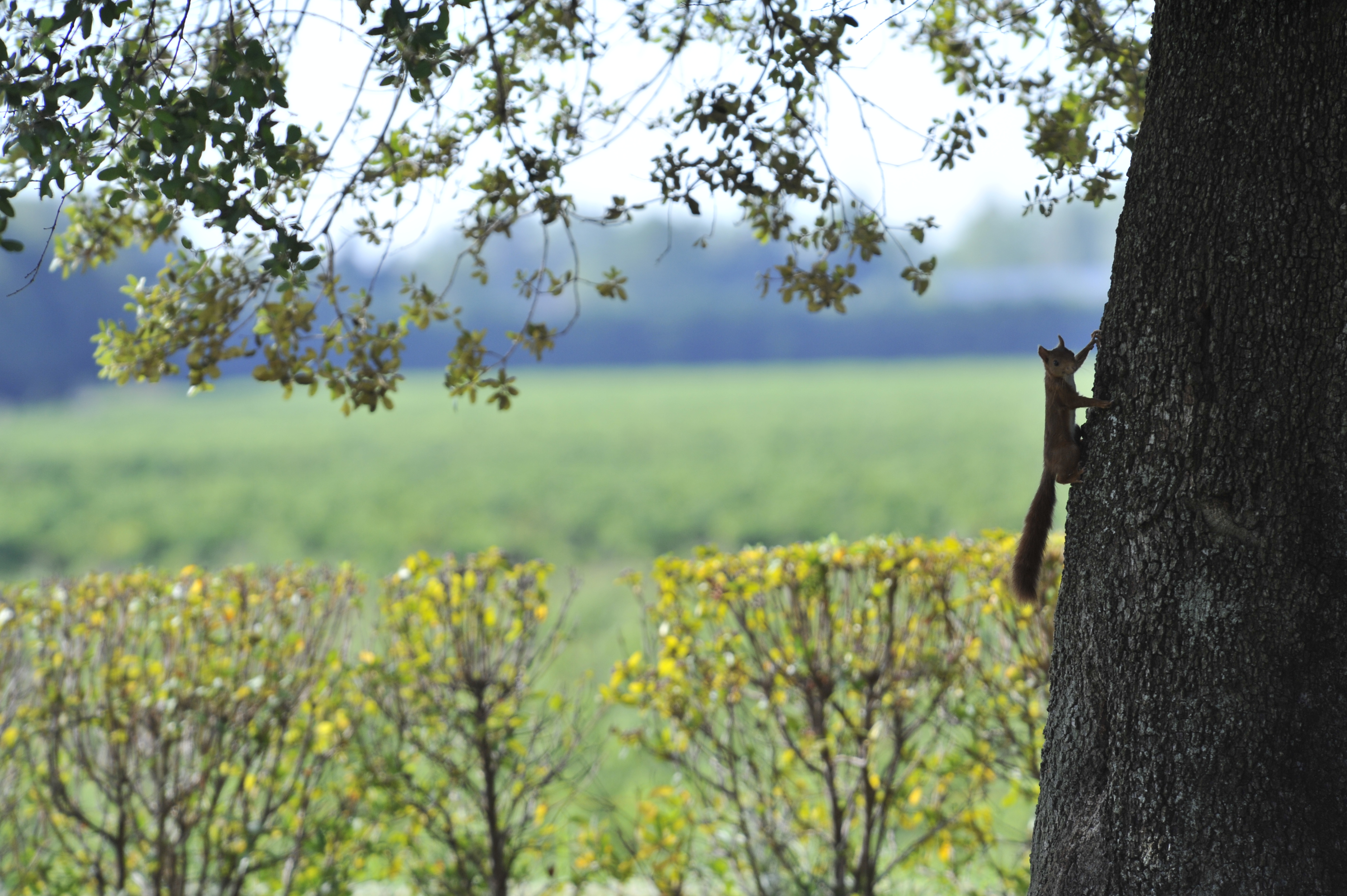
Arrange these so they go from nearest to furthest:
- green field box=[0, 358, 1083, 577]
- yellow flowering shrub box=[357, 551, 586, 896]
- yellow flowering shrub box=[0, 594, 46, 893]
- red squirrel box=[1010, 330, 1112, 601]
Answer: red squirrel box=[1010, 330, 1112, 601] → yellow flowering shrub box=[0, 594, 46, 893] → yellow flowering shrub box=[357, 551, 586, 896] → green field box=[0, 358, 1083, 577]

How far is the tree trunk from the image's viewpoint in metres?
1.98

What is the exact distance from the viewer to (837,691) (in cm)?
398

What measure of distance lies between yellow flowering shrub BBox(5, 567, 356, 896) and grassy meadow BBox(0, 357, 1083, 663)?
24.4ft

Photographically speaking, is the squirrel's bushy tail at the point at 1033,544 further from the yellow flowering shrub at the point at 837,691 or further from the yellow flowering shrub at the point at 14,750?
the yellow flowering shrub at the point at 14,750

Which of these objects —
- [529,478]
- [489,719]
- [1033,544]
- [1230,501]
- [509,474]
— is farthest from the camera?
[509,474]

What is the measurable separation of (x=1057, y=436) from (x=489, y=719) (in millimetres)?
2574

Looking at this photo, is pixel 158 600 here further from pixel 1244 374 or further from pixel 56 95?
pixel 1244 374

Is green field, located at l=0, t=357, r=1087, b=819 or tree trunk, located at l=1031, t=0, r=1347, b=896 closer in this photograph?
tree trunk, located at l=1031, t=0, r=1347, b=896

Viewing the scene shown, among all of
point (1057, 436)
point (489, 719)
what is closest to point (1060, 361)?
point (1057, 436)

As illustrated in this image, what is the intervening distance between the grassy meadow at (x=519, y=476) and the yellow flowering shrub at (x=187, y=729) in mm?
7430

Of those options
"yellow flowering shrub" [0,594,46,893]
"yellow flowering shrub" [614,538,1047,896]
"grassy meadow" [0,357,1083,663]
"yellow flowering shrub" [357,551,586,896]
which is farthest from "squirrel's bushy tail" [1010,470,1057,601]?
"grassy meadow" [0,357,1083,663]

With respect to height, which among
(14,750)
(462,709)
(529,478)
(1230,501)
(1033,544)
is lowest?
(529,478)

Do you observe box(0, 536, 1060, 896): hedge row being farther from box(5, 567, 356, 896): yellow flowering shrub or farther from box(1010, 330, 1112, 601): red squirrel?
box(1010, 330, 1112, 601): red squirrel

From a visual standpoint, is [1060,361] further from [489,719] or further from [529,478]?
[529,478]
